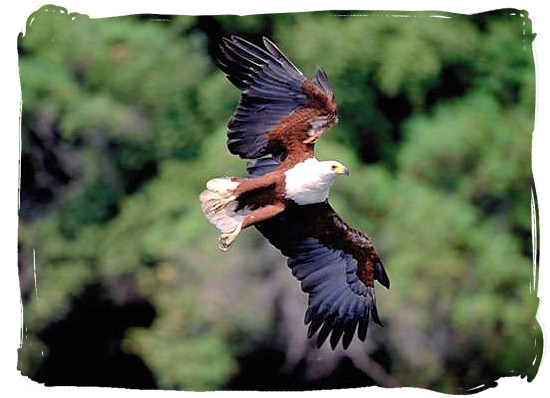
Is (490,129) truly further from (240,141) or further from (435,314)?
(240,141)

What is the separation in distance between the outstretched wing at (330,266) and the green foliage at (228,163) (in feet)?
0.38

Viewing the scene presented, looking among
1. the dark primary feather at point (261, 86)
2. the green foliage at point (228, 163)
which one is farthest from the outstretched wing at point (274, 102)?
the green foliage at point (228, 163)

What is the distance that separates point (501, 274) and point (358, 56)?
14.1 inches

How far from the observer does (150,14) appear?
159cm

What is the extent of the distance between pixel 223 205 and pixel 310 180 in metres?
0.11

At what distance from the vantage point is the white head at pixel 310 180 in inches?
56.6

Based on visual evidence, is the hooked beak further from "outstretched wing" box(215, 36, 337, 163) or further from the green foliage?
the green foliage

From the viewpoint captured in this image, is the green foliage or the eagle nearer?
the eagle

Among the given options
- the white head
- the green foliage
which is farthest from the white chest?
the green foliage

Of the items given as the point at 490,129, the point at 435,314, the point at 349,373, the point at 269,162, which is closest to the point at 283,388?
the point at 349,373

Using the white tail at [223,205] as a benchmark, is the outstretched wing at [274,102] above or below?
above

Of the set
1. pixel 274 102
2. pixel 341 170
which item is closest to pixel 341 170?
pixel 341 170

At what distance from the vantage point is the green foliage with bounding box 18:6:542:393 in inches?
63.7

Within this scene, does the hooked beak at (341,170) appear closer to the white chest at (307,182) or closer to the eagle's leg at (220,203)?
the white chest at (307,182)
